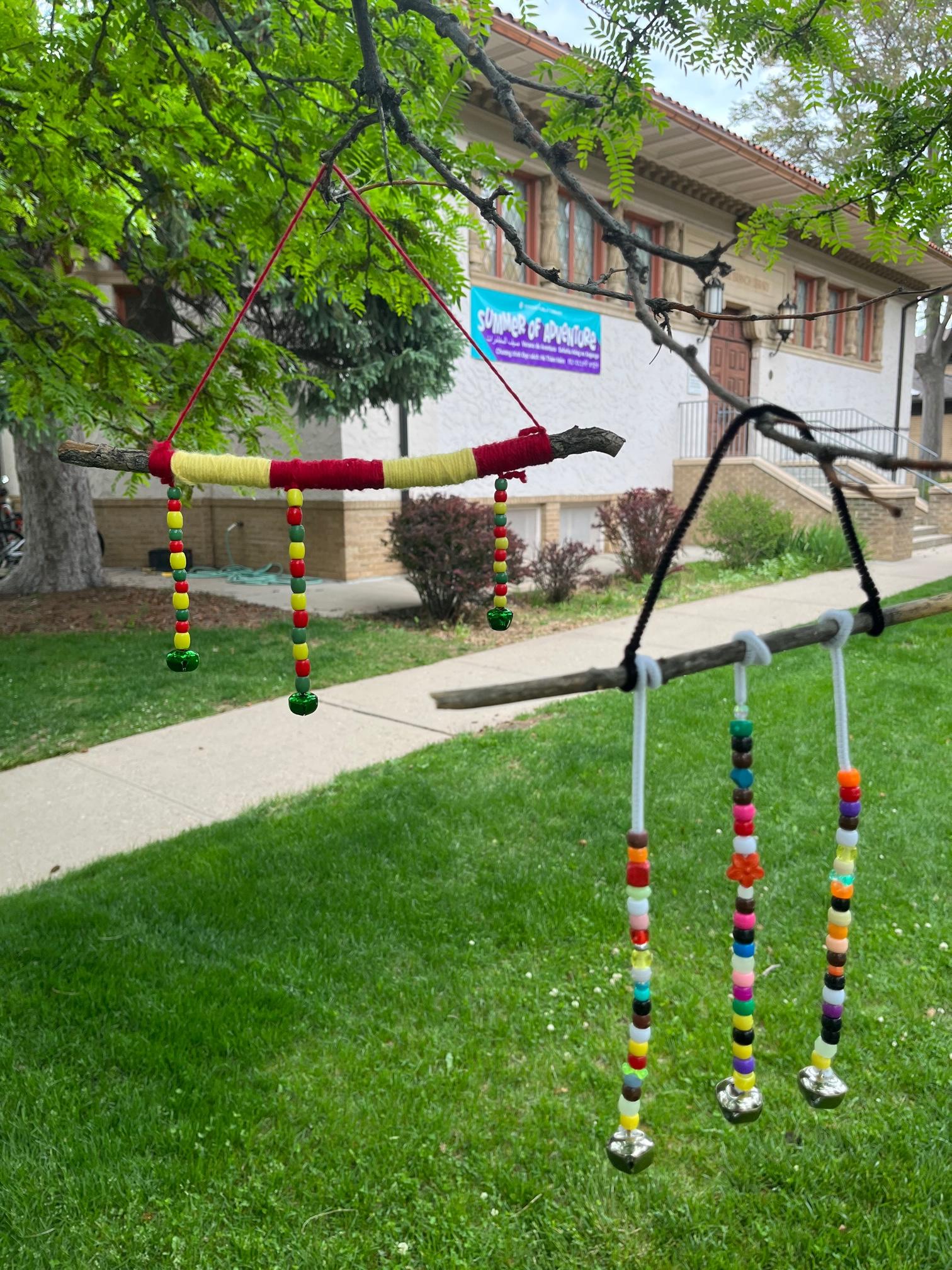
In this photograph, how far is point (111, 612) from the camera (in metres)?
9.70

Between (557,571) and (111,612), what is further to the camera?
(557,571)

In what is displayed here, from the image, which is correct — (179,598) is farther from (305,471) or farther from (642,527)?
(642,527)

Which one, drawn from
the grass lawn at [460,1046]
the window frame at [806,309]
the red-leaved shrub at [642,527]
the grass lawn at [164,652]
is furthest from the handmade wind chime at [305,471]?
the window frame at [806,309]

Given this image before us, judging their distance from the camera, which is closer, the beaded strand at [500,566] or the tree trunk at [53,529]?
the beaded strand at [500,566]

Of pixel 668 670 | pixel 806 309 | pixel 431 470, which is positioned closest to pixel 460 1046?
pixel 431 470

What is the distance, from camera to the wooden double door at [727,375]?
17391mm

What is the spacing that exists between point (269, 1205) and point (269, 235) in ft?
11.4

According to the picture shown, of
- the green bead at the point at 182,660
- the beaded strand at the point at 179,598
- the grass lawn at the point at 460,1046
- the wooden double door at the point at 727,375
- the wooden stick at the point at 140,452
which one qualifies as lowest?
the grass lawn at the point at 460,1046

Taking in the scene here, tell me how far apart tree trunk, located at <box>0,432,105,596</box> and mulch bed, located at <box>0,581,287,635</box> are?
0.80 feet

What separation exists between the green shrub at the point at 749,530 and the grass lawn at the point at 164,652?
1604 mm

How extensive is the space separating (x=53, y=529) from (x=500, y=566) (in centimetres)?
990

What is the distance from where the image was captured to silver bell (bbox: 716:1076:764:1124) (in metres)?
1.32

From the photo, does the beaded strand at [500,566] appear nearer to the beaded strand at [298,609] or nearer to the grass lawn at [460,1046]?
the beaded strand at [298,609]

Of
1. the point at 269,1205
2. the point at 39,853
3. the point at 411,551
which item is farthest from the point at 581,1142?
the point at 411,551
